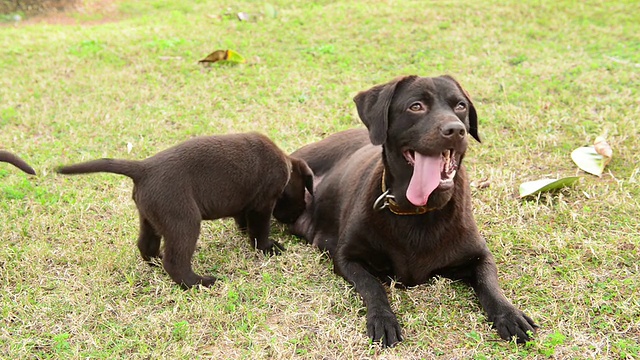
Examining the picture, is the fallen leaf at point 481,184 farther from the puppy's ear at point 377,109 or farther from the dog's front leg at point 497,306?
the puppy's ear at point 377,109

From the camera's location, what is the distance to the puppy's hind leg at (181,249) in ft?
13.1

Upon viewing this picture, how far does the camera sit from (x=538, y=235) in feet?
15.2

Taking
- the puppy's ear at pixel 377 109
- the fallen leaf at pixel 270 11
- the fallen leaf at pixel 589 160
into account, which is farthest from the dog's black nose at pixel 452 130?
the fallen leaf at pixel 270 11

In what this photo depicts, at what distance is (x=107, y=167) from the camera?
389cm

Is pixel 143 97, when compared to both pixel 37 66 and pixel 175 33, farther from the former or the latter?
pixel 175 33

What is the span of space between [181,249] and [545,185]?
10.1 feet

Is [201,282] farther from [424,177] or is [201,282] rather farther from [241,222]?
[424,177]

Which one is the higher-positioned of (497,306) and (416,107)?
(416,107)

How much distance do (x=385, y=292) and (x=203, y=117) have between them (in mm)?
4211

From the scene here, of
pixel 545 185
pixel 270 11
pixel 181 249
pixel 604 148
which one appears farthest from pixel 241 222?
pixel 270 11

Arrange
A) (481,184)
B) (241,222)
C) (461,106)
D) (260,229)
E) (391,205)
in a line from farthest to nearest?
1. (481,184)
2. (241,222)
3. (260,229)
4. (391,205)
5. (461,106)

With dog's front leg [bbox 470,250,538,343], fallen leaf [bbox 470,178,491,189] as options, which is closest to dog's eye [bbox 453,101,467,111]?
dog's front leg [bbox 470,250,538,343]

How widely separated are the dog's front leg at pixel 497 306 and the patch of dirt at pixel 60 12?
11498 millimetres

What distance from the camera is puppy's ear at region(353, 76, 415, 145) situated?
12.4 ft
